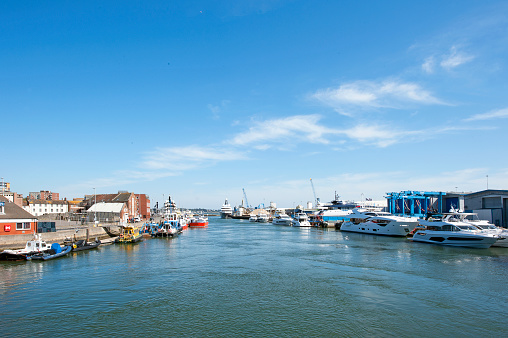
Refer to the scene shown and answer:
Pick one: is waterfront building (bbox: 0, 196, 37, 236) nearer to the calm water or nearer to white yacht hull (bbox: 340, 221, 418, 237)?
the calm water

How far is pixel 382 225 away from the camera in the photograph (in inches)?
2766

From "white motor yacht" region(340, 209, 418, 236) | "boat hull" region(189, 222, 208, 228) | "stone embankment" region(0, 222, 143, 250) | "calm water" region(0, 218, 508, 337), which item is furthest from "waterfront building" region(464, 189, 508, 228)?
"boat hull" region(189, 222, 208, 228)

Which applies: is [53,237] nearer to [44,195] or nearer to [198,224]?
[198,224]

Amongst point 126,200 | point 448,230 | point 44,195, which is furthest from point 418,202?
point 44,195

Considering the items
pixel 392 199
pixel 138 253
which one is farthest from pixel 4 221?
pixel 392 199

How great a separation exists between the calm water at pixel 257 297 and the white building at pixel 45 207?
76.5 metres

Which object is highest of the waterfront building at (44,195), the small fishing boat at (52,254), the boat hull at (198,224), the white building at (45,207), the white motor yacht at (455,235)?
the waterfront building at (44,195)

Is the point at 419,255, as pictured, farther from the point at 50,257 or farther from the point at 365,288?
the point at 50,257

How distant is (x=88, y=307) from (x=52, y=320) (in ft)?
7.48

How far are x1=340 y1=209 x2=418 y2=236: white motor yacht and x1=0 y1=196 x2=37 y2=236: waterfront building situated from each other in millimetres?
60872

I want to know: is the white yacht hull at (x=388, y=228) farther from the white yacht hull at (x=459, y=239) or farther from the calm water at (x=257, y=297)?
the calm water at (x=257, y=297)

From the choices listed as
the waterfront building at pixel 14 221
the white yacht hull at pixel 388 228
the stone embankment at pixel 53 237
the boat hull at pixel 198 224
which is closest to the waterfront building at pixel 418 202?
the white yacht hull at pixel 388 228

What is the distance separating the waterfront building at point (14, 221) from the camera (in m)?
39.8

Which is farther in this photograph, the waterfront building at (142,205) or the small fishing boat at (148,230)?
the waterfront building at (142,205)
